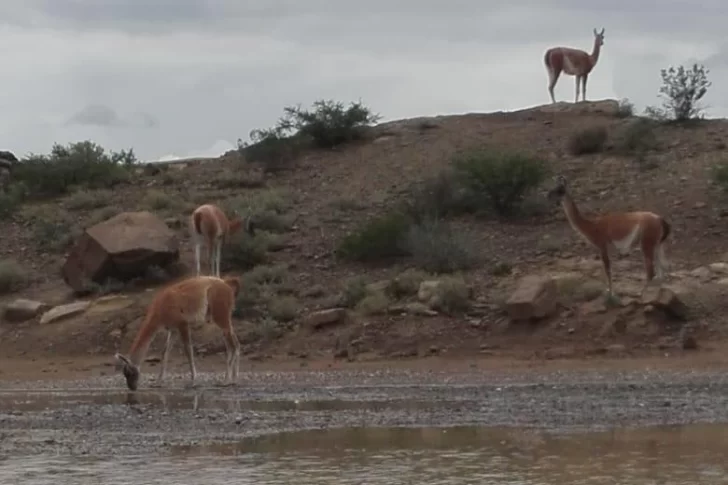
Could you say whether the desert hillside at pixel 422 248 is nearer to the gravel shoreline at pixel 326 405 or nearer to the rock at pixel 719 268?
the rock at pixel 719 268

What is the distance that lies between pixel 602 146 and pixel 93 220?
1207 cm

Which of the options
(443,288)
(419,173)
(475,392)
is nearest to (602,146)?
(419,173)

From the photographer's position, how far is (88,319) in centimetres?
2625

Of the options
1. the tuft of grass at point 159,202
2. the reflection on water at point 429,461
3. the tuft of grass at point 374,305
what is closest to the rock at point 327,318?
the tuft of grass at point 374,305

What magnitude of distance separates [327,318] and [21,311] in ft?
19.7

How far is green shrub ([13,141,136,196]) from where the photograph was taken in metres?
38.0

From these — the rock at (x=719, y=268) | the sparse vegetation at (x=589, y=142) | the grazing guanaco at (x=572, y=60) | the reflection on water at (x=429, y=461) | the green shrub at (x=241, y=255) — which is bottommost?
the reflection on water at (x=429, y=461)

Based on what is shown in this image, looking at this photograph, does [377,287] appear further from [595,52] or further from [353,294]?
[595,52]

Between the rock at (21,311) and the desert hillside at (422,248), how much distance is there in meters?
0.15

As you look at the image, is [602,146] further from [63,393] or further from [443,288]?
[63,393]

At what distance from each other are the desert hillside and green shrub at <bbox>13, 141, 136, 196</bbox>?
476 millimetres

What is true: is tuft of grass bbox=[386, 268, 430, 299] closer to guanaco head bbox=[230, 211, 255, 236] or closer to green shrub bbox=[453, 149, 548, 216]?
guanaco head bbox=[230, 211, 255, 236]

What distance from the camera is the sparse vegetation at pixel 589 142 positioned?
116ft

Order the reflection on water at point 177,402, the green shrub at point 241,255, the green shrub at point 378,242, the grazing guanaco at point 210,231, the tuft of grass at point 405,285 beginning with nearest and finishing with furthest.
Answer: the reflection on water at point 177,402, the tuft of grass at point 405,285, the grazing guanaco at point 210,231, the green shrub at point 378,242, the green shrub at point 241,255
